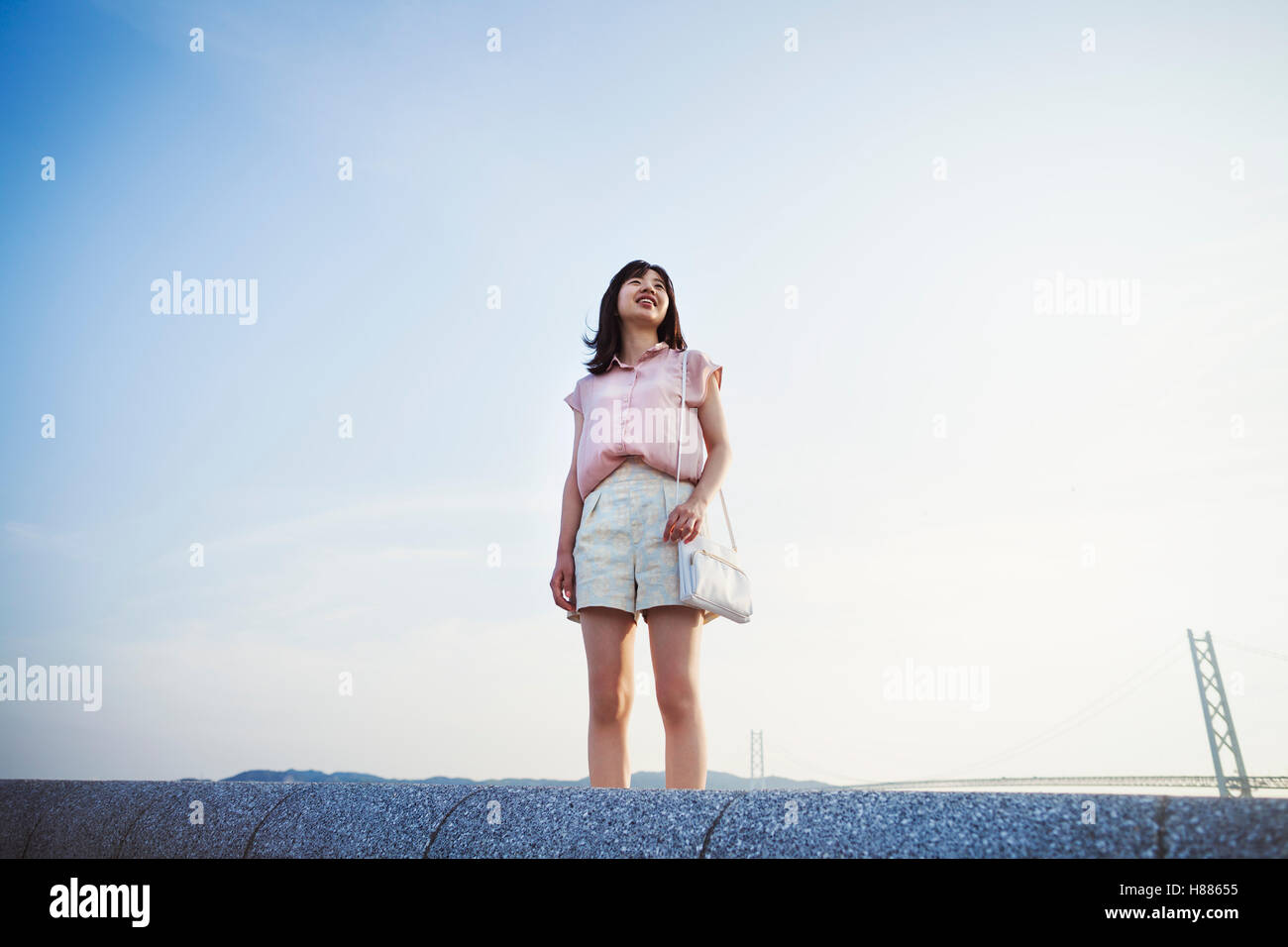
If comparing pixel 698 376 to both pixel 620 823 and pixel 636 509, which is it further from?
pixel 620 823

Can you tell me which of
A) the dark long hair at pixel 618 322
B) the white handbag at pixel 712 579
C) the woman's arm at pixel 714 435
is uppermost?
the dark long hair at pixel 618 322

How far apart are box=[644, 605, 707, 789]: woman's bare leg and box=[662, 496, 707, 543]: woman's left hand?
0.27 meters

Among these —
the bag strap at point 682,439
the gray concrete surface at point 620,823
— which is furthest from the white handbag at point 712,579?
the gray concrete surface at point 620,823

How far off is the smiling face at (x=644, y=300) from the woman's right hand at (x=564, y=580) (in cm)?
114

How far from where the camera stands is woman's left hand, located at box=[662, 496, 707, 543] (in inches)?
130

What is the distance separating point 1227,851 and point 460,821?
5.62 feet

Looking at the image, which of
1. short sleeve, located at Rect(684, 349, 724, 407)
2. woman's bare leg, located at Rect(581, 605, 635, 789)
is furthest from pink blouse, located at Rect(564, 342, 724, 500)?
woman's bare leg, located at Rect(581, 605, 635, 789)

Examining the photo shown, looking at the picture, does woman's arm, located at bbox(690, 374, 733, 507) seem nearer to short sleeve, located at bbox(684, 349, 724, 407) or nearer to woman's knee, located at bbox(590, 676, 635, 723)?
short sleeve, located at bbox(684, 349, 724, 407)

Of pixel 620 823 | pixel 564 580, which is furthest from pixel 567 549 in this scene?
pixel 620 823

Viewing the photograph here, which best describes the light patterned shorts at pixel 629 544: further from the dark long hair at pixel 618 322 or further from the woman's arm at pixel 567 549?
the dark long hair at pixel 618 322

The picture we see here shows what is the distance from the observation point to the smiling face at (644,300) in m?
3.91

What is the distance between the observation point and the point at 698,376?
3.74 m
